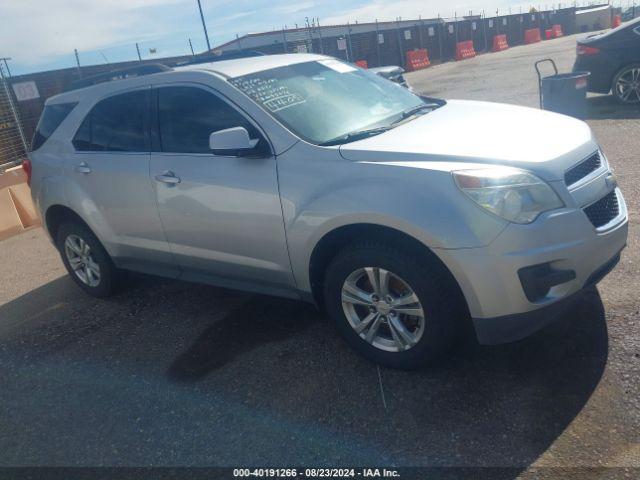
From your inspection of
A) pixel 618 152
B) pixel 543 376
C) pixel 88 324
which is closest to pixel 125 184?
pixel 88 324

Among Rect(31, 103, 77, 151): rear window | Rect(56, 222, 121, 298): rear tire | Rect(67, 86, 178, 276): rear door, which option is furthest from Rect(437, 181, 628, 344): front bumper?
Rect(31, 103, 77, 151): rear window

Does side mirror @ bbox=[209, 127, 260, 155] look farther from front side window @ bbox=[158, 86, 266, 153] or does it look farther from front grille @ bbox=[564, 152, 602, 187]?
front grille @ bbox=[564, 152, 602, 187]

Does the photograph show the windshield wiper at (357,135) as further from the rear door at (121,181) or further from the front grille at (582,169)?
the rear door at (121,181)

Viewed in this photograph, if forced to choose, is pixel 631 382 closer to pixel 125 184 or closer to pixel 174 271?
pixel 174 271

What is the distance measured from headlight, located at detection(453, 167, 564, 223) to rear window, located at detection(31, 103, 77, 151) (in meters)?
3.54

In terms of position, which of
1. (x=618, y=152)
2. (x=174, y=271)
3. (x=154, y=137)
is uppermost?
(x=154, y=137)

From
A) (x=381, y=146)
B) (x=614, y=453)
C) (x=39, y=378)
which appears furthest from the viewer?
(x=39, y=378)

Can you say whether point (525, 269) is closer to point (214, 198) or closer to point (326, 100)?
point (326, 100)

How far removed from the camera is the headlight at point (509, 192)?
8.78 feet

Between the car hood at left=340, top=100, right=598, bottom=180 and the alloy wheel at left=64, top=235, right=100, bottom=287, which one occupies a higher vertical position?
the car hood at left=340, top=100, right=598, bottom=180

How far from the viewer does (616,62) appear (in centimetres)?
950

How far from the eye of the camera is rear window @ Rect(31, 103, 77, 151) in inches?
187

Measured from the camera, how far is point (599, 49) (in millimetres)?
9586

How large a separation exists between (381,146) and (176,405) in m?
1.92
